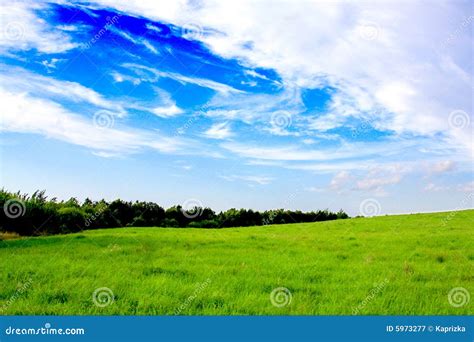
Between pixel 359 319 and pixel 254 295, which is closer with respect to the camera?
pixel 359 319

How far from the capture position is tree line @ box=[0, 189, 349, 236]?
33.2 metres

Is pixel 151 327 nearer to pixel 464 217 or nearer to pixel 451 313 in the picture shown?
pixel 451 313

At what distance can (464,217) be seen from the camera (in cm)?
3347

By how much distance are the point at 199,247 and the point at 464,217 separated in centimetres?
2427

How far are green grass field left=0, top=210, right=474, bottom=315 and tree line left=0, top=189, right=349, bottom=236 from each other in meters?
16.3

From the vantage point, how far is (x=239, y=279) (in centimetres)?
1082

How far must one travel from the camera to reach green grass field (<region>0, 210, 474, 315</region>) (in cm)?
866

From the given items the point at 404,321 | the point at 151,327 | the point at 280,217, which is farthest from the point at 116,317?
the point at 280,217

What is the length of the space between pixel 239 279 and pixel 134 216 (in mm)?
41478

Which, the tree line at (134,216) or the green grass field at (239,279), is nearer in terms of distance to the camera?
the green grass field at (239,279)

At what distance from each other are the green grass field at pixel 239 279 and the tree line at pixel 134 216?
53.6ft

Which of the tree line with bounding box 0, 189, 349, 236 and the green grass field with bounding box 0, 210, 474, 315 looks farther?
the tree line with bounding box 0, 189, 349, 236

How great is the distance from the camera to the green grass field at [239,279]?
866cm

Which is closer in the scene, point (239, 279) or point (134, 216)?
point (239, 279)
